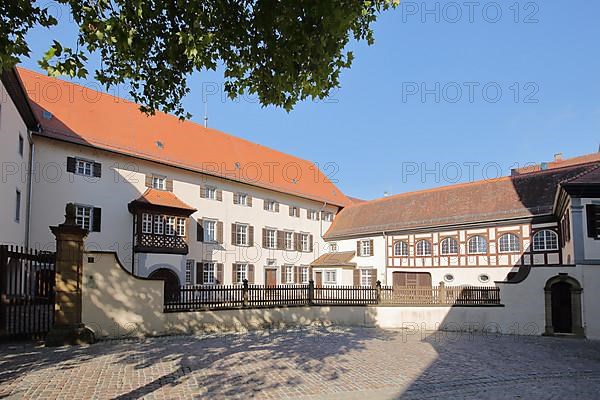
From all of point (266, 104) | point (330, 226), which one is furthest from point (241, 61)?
point (330, 226)

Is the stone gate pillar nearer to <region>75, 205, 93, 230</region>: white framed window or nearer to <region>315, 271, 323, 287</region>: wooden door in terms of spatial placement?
<region>75, 205, 93, 230</region>: white framed window

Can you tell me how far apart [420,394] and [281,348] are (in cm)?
431

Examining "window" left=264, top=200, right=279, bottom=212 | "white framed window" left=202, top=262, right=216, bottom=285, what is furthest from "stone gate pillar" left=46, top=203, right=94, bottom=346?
"window" left=264, top=200, right=279, bottom=212

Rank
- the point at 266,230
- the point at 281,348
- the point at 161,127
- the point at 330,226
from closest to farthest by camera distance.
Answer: the point at 281,348, the point at 161,127, the point at 266,230, the point at 330,226

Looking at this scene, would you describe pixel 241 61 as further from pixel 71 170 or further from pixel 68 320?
pixel 71 170

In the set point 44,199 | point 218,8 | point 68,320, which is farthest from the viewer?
point 44,199

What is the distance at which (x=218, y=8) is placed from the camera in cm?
550

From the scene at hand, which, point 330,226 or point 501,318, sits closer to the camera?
point 501,318

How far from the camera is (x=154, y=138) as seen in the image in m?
25.5

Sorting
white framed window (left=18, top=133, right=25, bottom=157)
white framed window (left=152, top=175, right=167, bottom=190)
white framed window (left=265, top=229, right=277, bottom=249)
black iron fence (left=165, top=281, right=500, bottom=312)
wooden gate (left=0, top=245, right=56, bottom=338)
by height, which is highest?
white framed window (left=18, top=133, right=25, bottom=157)

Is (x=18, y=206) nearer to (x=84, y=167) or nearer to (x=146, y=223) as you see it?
(x=84, y=167)

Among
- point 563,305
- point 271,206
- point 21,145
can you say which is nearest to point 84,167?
point 21,145

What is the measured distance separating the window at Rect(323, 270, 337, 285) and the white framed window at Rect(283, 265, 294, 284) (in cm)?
236

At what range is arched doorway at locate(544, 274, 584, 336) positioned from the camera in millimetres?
15358
